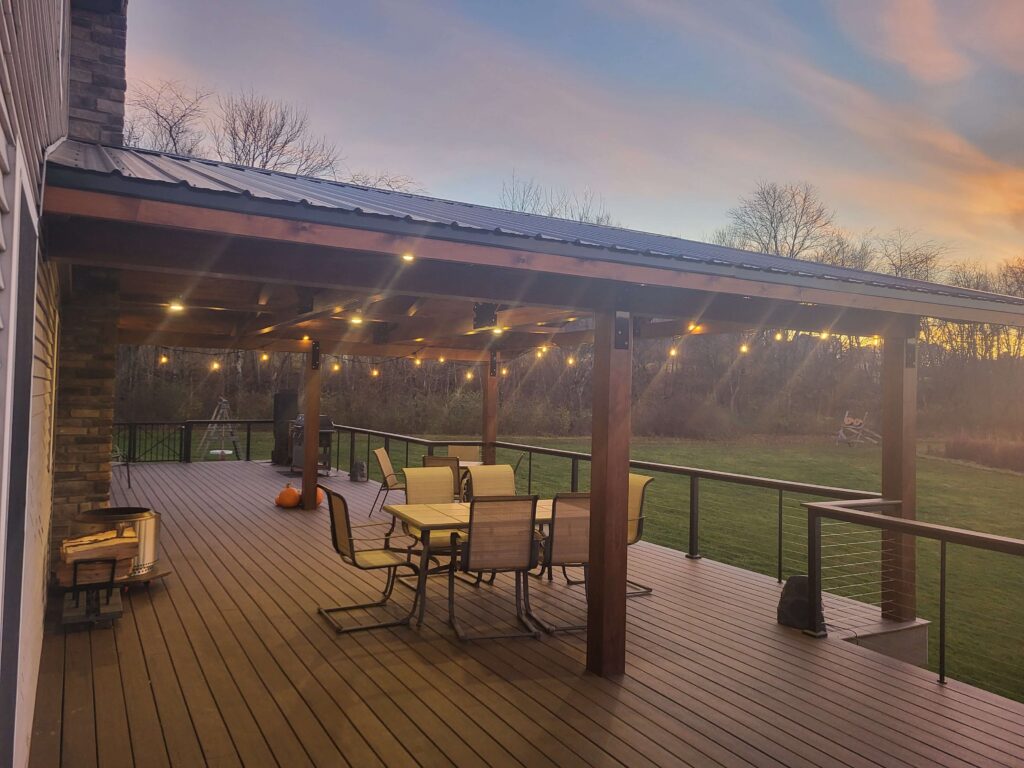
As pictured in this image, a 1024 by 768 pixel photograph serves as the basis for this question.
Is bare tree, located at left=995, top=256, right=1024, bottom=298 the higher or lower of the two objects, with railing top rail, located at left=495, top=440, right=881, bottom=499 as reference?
higher

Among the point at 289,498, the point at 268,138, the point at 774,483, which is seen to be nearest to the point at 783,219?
the point at 268,138

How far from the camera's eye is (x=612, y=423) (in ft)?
12.7

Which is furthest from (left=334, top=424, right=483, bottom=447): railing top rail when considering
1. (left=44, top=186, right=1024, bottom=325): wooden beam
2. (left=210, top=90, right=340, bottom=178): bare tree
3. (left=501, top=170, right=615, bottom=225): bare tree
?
(left=501, top=170, right=615, bottom=225): bare tree

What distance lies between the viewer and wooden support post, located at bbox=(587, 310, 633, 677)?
3.88 metres

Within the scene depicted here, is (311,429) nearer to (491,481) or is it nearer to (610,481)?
(491,481)

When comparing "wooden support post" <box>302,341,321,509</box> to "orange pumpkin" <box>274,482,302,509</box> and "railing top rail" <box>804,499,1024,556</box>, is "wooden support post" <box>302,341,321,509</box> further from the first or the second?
"railing top rail" <box>804,499,1024,556</box>

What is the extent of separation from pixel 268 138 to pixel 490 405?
46.9 ft

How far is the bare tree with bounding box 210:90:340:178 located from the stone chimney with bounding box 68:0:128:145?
14123mm

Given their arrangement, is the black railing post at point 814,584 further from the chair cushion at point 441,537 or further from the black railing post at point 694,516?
the chair cushion at point 441,537

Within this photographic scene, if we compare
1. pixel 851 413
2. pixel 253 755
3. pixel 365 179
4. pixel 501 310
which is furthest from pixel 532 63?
pixel 851 413

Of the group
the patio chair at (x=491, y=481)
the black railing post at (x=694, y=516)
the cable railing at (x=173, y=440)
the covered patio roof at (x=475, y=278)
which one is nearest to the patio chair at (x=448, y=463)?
the patio chair at (x=491, y=481)

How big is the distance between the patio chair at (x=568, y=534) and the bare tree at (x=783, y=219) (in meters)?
24.0

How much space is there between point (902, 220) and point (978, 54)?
8239 millimetres

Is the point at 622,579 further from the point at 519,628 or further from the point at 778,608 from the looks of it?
the point at 778,608
